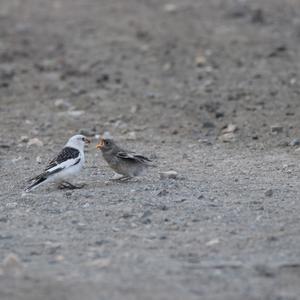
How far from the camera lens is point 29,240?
8.91 meters

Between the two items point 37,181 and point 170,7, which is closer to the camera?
point 37,181

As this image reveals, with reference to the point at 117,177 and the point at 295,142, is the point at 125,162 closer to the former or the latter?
the point at 117,177

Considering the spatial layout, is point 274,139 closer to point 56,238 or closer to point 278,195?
point 278,195

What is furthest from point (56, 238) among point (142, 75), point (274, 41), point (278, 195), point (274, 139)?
point (274, 41)

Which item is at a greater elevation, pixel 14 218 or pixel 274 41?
pixel 274 41

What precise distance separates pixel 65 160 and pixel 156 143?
273 centimetres

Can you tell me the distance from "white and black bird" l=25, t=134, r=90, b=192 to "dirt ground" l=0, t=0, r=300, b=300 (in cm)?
20

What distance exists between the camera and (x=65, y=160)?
436 inches

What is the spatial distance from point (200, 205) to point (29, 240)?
1839mm

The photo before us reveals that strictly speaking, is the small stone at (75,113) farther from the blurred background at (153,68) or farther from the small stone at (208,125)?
the small stone at (208,125)

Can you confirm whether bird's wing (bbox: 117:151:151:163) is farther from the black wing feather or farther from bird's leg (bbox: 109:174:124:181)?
the black wing feather

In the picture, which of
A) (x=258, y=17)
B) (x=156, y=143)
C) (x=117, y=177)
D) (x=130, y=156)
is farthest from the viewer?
(x=258, y=17)

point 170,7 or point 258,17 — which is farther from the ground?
point 170,7

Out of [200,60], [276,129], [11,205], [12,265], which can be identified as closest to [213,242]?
[12,265]
